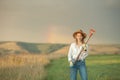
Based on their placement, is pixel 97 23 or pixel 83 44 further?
pixel 97 23

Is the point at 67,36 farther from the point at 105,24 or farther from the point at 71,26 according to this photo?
the point at 105,24

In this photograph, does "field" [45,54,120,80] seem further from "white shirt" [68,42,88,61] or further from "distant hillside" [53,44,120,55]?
"white shirt" [68,42,88,61]

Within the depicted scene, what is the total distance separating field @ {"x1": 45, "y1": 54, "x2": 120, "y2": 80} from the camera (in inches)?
203

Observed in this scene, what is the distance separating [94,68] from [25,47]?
45.5 inches

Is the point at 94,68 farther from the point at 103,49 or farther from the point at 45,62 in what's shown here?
the point at 45,62

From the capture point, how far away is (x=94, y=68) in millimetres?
5230

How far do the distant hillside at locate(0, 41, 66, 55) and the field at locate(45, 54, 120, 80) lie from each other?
0.76ft

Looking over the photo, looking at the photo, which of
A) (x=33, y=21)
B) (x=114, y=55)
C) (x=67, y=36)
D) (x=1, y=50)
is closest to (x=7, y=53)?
(x=1, y=50)

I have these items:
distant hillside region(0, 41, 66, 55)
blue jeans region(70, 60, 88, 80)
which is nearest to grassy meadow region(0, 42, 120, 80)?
distant hillside region(0, 41, 66, 55)

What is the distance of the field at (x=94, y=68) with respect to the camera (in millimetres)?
5156

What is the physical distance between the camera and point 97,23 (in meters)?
5.34

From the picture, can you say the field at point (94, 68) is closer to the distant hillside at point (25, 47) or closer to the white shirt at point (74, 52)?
the distant hillside at point (25, 47)

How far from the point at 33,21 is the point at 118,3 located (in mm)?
Answer: 1435

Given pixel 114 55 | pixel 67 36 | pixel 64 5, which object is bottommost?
pixel 114 55
